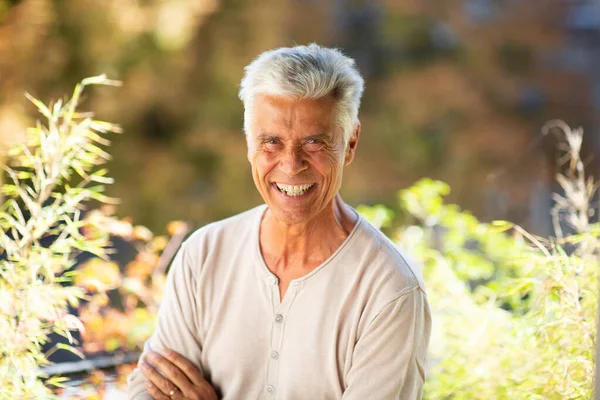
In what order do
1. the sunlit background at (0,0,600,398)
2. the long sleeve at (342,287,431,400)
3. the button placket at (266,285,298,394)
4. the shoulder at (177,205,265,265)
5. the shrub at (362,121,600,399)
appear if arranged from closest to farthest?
the long sleeve at (342,287,431,400) → the button placket at (266,285,298,394) → the shoulder at (177,205,265,265) → the shrub at (362,121,600,399) → the sunlit background at (0,0,600,398)

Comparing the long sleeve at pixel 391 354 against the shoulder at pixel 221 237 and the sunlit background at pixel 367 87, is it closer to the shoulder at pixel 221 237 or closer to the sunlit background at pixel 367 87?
the shoulder at pixel 221 237

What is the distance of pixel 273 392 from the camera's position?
1.88 meters

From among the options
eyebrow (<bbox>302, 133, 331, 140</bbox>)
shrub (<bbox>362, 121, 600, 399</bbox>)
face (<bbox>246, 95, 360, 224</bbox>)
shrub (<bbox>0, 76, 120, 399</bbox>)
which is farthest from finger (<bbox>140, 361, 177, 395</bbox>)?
shrub (<bbox>362, 121, 600, 399</bbox>)

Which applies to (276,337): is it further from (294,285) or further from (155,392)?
(155,392)

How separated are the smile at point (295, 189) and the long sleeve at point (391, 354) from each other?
34cm

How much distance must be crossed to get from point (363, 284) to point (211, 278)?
44cm

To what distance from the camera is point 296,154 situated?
177 cm

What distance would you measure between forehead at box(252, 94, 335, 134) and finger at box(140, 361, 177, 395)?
27.9 inches

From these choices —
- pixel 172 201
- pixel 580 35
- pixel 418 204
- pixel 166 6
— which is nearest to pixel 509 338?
pixel 418 204

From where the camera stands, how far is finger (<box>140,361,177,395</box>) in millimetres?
1911

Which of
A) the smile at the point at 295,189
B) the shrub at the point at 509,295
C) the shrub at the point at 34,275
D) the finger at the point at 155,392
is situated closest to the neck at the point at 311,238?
the smile at the point at 295,189

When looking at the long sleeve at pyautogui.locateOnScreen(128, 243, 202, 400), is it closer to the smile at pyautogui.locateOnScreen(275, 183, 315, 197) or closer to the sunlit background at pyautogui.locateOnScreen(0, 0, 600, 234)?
the smile at pyautogui.locateOnScreen(275, 183, 315, 197)

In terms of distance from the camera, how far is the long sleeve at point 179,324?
1979mm

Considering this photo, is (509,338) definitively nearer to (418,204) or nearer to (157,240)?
(418,204)
